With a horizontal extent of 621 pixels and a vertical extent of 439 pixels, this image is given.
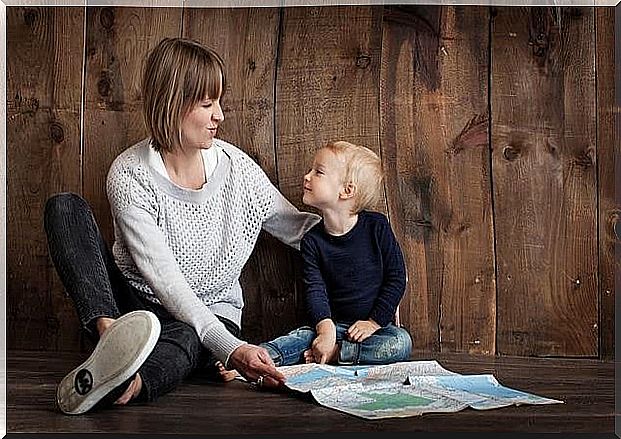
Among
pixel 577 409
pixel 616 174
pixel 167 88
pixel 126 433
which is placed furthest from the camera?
pixel 616 174

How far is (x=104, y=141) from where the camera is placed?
159 cm

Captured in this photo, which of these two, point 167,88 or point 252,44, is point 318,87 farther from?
point 167,88

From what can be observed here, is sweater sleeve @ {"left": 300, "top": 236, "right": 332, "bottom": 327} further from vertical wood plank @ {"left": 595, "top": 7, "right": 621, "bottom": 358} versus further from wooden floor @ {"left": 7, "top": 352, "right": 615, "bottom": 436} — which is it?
vertical wood plank @ {"left": 595, "top": 7, "right": 621, "bottom": 358}

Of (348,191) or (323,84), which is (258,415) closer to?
(348,191)

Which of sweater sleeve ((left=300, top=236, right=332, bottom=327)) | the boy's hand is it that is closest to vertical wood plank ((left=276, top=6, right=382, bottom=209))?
sweater sleeve ((left=300, top=236, right=332, bottom=327))

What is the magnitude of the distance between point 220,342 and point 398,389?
23cm

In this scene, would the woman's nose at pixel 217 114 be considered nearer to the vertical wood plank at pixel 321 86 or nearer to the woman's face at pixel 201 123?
the woman's face at pixel 201 123

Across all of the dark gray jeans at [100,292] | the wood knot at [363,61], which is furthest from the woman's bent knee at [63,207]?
the wood knot at [363,61]

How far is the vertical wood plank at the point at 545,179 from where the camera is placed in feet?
5.23

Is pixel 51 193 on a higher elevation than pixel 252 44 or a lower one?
lower

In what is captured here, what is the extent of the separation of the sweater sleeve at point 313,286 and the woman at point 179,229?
4cm

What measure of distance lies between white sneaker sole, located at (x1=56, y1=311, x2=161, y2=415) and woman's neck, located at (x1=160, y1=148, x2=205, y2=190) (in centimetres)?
34

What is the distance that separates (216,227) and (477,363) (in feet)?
1.42

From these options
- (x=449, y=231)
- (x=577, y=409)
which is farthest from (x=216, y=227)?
(x=577, y=409)
